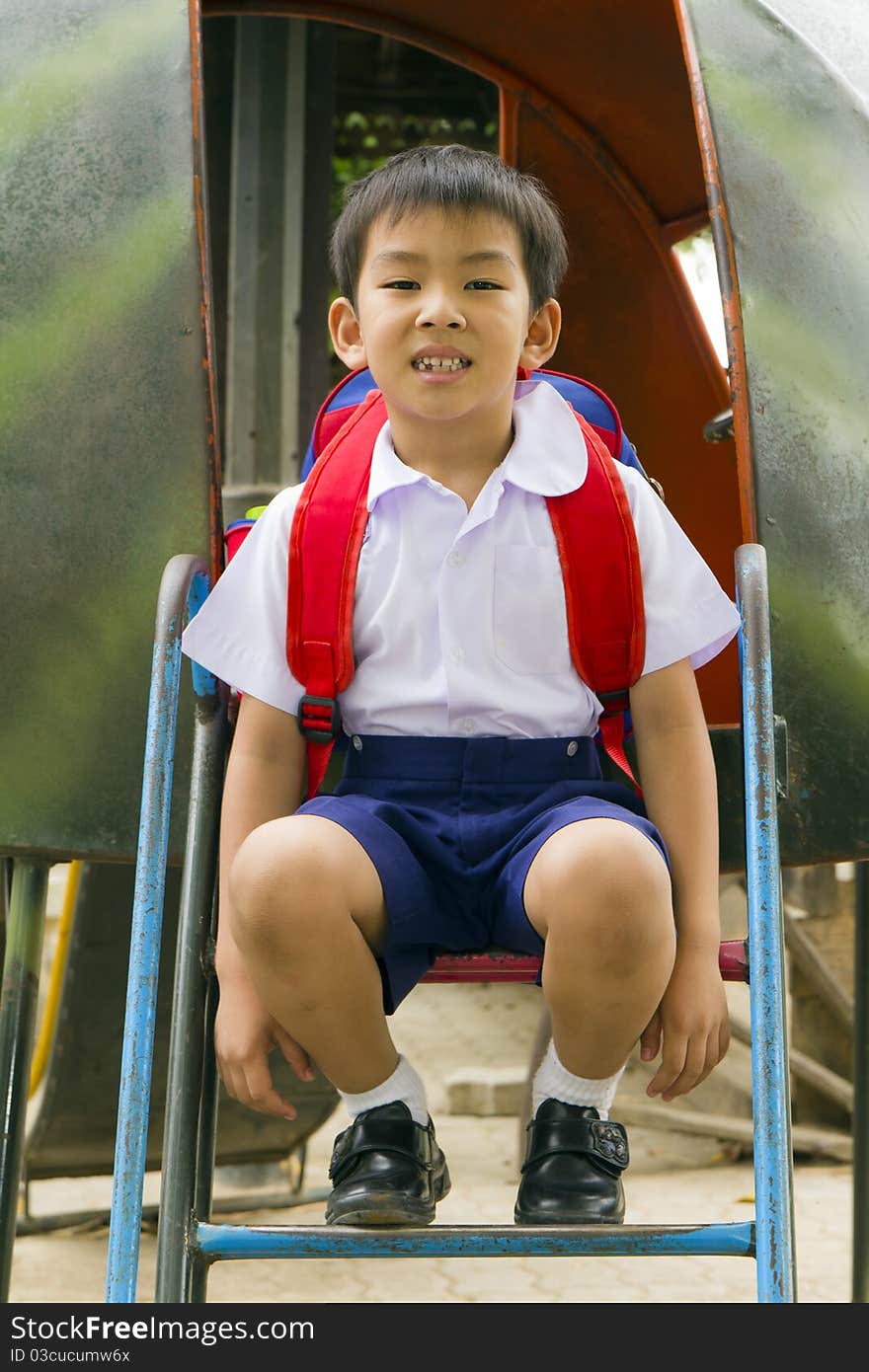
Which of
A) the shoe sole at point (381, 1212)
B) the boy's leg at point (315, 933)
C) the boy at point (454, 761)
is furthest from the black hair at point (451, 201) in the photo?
the shoe sole at point (381, 1212)

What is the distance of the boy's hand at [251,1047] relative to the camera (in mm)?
1926

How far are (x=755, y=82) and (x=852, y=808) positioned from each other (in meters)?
1.15

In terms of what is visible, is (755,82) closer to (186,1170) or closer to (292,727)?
(292,727)

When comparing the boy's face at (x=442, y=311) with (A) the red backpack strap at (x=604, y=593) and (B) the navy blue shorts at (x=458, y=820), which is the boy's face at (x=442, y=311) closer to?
(A) the red backpack strap at (x=604, y=593)

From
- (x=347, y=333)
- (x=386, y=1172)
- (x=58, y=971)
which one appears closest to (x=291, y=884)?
(x=386, y=1172)

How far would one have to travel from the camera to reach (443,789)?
2021 millimetres

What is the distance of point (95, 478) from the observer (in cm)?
239

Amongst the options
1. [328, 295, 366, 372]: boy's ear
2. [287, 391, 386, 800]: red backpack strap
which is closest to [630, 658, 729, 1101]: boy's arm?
[287, 391, 386, 800]: red backpack strap

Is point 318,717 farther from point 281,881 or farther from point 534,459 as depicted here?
point 534,459

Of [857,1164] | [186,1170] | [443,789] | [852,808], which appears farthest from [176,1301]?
[857,1164]

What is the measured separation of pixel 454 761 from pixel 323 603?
252mm

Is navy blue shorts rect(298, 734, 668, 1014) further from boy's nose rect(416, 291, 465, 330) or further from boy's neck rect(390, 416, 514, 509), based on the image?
boy's nose rect(416, 291, 465, 330)

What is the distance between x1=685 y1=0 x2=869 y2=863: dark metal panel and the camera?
7.93 ft

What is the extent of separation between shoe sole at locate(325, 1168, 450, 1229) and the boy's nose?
1013 millimetres
